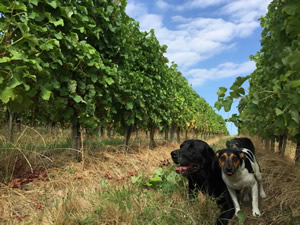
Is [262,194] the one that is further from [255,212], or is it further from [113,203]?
[113,203]

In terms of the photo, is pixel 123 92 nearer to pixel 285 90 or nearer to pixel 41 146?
pixel 41 146

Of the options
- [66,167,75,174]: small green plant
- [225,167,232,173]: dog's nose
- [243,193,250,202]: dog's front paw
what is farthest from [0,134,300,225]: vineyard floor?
[225,167,232,173]: dog's nose

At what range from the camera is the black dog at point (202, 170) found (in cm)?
399

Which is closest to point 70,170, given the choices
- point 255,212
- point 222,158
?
point 222,158

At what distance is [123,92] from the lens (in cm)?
739

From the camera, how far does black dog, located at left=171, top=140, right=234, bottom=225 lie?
13.1 ft

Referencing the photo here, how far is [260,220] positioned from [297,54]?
109 inches

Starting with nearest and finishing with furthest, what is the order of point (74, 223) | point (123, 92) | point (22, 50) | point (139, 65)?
point (74, 223) → point (22, 50) → point (123, 92) → point (139, 65)

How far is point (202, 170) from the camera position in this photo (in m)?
4.03

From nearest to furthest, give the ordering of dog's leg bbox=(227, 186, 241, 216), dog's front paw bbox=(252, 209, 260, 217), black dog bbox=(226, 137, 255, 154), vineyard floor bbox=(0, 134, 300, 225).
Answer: vineyard floor bbox=(0, 134, 300, 225) < dog's front paw bbox=(252, 209, 260, 217) < dog's leg bbox=(227, 186, 241, 216) < black dog bbox=(226, 137, 255, 154)

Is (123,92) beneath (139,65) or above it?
beneath

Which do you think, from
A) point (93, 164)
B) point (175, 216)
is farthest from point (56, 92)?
point (175, 216)

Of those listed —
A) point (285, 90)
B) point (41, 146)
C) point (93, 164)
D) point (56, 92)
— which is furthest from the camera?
point (41, 146)

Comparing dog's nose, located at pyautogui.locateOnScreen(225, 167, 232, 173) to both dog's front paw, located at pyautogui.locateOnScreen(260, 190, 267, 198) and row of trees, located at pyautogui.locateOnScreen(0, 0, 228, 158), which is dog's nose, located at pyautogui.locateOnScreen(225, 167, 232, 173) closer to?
dog's front paw, located at pyautogui.locateOnScreen(260, 190, 267, 198)
